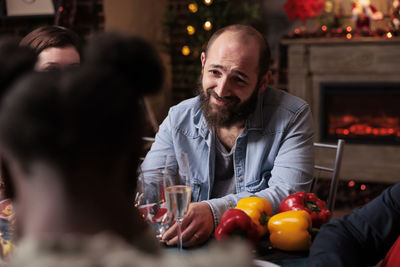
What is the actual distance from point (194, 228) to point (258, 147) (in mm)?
647

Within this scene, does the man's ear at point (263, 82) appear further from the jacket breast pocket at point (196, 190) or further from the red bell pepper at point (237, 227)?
the red bell pepper at point (237, 227)

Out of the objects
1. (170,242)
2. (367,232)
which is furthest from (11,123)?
(367,232)

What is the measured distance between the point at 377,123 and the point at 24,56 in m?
4.10

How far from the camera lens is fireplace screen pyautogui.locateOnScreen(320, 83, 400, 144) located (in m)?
4.05

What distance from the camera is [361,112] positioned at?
4176 mm

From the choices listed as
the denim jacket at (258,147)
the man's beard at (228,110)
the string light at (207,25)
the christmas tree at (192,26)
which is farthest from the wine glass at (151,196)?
the string light at (207,25)

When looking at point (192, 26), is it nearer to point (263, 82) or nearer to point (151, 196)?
point (263, 82)

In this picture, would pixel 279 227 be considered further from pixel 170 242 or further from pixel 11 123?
pixel 11 123

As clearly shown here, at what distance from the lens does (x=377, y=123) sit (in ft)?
13.5

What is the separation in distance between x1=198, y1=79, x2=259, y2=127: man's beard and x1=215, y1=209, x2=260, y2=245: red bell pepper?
0.64 m

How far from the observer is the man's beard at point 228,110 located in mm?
1762

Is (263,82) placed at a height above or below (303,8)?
below

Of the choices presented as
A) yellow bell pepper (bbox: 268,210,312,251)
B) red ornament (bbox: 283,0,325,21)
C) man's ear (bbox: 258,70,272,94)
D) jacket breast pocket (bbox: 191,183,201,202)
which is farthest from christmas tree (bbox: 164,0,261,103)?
yellow bell pepper (bbox: 268,210,312,251)

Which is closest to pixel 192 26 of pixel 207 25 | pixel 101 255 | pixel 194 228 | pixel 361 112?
pixel 207 25
